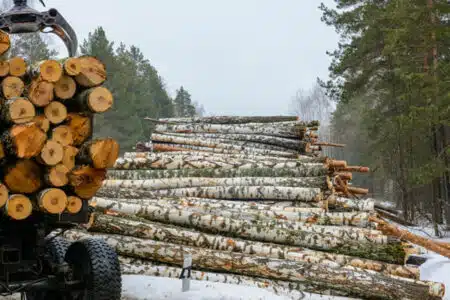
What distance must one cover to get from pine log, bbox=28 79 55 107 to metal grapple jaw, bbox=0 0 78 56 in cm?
101

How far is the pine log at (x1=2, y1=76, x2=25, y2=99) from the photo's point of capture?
4.69 m

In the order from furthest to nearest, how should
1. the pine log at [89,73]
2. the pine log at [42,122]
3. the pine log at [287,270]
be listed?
the pine log at [287,270]
the pine log at [89,73]
the pine log at [42,122]

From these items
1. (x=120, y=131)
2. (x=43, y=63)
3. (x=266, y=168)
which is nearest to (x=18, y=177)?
(x=43, y=63)

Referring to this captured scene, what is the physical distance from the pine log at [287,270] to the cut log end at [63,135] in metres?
2.83

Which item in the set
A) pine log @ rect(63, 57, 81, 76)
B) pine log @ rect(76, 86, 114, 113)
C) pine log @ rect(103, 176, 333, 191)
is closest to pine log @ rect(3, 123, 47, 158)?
pine log @ rect(76, 86, 114, 113)

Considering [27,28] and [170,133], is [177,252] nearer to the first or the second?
[27,28]

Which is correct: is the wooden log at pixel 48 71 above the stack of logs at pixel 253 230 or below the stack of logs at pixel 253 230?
above

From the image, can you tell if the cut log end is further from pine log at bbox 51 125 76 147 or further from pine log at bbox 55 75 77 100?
pine log at bbox 55 75 77 100

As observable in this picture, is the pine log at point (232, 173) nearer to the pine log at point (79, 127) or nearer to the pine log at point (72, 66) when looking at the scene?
the pine log at point (79, 127)

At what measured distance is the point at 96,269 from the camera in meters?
5.05

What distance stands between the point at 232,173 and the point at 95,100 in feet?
20.8

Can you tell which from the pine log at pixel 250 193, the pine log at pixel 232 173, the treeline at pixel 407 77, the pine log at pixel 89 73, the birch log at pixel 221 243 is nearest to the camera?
the pine log at pixel 89 73

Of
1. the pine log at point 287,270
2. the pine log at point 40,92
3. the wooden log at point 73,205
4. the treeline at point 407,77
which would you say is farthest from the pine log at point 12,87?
the treeline at point 407,77

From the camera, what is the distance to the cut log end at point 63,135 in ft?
15.7
